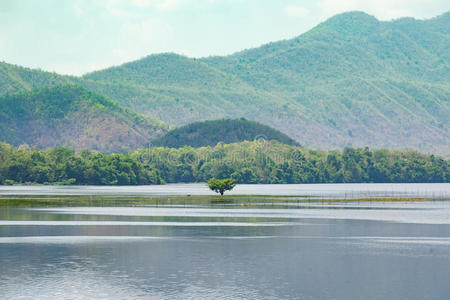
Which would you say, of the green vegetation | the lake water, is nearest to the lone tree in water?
the lake water

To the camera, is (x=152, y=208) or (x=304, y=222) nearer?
(x=304, y=222)

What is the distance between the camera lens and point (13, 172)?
7569 inches

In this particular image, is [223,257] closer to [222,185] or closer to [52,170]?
[222,185]

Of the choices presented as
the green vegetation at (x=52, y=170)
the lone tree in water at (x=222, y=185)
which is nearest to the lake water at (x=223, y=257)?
the lone tree in water at (x=222, y=185)

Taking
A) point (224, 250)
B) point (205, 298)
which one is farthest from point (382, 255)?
point (205, 298)

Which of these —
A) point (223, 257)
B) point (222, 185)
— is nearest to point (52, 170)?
point (222, 185)

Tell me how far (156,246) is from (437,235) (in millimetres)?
21904

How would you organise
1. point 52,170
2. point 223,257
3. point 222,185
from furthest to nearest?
point 52,170, point 222,185, point 223,257

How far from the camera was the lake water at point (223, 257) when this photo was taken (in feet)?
110

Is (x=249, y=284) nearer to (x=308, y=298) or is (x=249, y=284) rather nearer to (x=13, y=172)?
(x=308, y=298)

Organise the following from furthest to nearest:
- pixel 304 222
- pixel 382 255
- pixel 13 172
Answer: pixel 13 172 → pixel 304 222 → pixel 382 255


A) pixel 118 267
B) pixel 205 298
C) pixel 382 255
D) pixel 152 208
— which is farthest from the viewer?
pixel 152 208

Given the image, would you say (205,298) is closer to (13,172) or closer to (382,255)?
(382,255)

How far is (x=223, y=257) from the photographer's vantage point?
43906 mm
